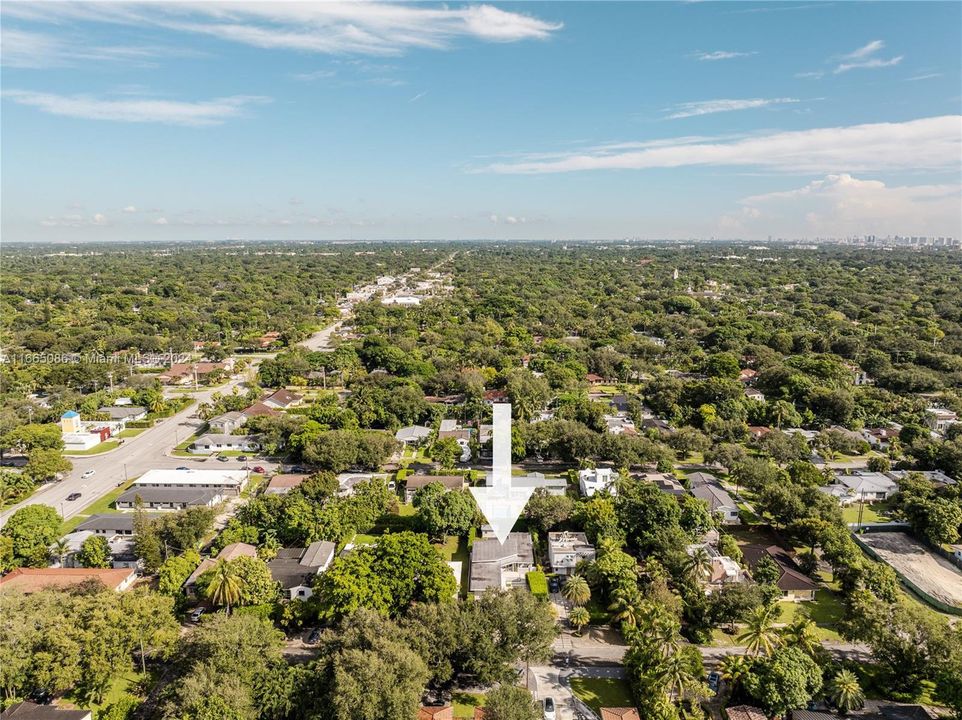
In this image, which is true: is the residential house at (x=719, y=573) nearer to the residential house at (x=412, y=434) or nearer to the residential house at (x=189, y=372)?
the residential house at (x=412, y=434)

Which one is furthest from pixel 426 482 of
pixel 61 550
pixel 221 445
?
pixel 61 550

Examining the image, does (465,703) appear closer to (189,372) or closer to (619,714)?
(619,714)

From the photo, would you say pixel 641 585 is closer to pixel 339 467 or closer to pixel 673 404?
pixel 339 467

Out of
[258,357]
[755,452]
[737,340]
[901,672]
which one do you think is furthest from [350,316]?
[901,672]

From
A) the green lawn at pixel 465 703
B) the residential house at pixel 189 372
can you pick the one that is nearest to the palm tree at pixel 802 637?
the green lawn at pixel 465 703

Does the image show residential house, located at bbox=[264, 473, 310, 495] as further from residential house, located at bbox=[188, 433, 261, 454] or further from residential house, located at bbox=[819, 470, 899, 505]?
residential house, located at bbox=[819, 470, 899, 505]
